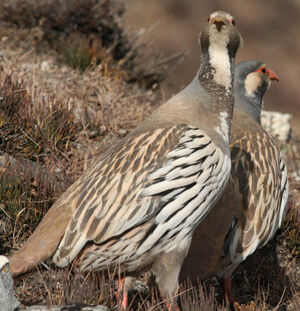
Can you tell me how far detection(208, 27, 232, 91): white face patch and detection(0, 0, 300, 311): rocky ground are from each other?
1.37 m

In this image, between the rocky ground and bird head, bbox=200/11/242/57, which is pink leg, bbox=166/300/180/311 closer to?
the rocky ground

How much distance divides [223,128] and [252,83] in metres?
2.10

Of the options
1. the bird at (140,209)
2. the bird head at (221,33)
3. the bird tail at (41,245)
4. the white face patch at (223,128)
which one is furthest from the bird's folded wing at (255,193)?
the bird tail at (41,245)

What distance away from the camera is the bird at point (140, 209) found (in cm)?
432

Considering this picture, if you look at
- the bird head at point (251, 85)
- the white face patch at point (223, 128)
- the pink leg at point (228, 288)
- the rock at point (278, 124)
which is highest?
the bird head at point (251, 85)

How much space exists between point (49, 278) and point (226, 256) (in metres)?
1.57

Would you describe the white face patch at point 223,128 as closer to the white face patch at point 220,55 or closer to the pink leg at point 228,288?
the white face patch at point 220,55

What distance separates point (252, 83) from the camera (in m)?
6.87

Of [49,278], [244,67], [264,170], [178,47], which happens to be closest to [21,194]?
[49,278]

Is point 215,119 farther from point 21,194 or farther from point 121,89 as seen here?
point 121,89

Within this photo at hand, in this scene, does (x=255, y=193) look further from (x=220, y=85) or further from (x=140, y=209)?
(x=140, y=209)

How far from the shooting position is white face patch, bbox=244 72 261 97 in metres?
6.79

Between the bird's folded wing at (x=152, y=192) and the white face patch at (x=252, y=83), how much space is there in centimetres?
237

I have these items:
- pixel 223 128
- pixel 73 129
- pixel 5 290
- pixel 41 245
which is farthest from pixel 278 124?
pixel 5 290
